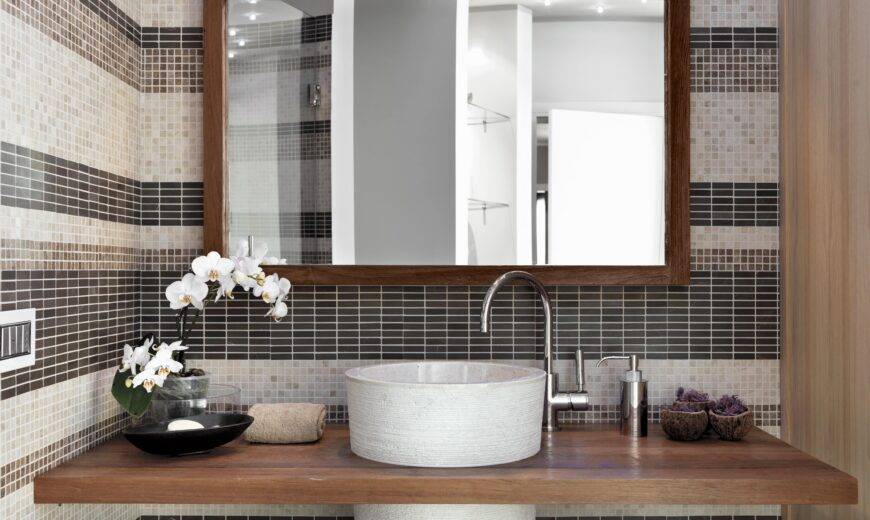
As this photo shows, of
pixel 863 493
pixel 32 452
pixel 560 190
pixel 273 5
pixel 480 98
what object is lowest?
pixel 863 493

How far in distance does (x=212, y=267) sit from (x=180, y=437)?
1.16 ft

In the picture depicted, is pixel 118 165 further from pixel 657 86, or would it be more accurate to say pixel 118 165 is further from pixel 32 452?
pixel 657 86

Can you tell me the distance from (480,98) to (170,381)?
36.0 inches

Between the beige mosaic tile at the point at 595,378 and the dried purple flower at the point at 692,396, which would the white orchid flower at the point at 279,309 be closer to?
the beige mosaic tile at the point at 595,378

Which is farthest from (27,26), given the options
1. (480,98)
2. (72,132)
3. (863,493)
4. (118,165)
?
(863,493)

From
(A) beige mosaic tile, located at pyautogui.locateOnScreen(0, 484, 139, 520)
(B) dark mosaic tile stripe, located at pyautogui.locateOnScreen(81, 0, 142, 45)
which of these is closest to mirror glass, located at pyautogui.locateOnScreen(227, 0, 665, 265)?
(B) dark mosaic tile stripe, located at pyautogui.locateOnScreen(81, 0, 142, 45)

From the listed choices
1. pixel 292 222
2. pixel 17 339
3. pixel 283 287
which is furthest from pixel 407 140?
pixel 17 339

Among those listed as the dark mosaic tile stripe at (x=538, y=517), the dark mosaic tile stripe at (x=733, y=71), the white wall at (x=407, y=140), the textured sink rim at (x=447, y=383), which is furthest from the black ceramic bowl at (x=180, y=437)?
the dark mosaic tile stripe at (x=733, y=71)

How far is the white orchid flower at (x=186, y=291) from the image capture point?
1.56 m

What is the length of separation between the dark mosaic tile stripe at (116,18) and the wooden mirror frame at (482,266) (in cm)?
16

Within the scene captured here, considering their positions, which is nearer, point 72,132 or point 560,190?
point 72,132

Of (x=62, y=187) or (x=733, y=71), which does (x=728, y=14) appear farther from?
(x=62, y=187)

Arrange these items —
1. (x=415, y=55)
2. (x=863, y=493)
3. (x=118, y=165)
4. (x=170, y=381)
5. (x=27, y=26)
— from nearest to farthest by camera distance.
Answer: (x=27, y=26), (x=863, y=493), (x=170, y=381), (x=118, y=165), (x=415, y=55)

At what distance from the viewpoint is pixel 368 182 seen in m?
1.77
